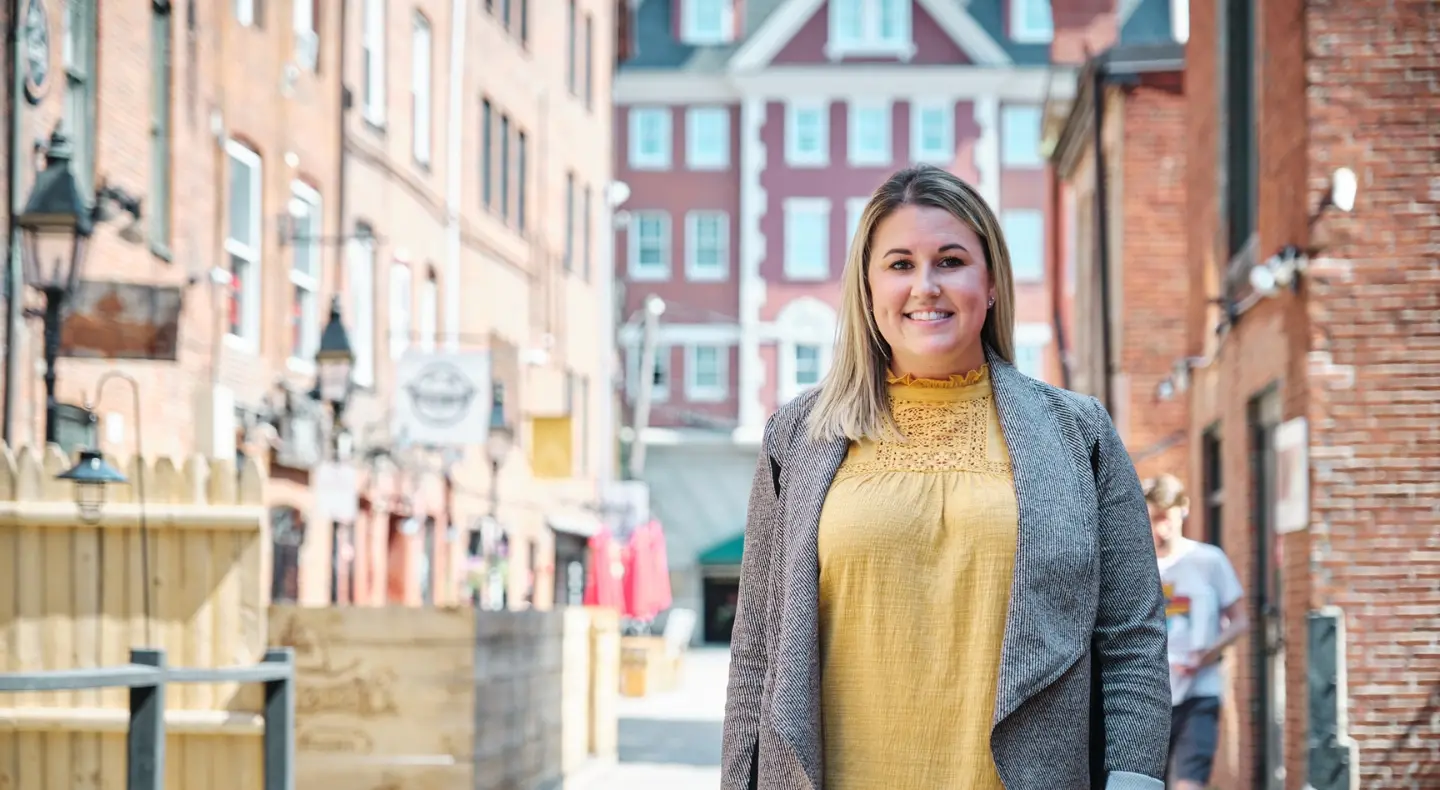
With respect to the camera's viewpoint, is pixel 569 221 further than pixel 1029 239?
No

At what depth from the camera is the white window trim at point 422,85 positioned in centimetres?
2628

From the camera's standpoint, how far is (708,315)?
54312 millimetres

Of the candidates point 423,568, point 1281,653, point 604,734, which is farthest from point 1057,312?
point 1281,653

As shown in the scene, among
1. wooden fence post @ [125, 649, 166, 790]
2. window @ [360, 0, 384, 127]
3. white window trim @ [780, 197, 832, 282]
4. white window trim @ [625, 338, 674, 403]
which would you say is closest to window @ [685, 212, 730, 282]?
white window trim @ [780, 197, 832, 282]

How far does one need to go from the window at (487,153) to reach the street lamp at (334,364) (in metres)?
11.1

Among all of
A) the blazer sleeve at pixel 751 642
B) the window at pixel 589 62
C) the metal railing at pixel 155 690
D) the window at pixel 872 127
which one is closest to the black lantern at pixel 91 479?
the metal railing at pixel 155 690

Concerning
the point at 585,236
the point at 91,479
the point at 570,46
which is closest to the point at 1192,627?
the point at 91,479

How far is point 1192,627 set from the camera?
9.20 m

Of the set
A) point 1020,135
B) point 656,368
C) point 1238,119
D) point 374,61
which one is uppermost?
point 1020,135

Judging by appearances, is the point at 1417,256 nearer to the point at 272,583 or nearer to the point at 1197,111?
the point at 1197,111

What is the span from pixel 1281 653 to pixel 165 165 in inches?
375

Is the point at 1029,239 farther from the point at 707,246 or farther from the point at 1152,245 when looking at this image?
the point at 1152,245

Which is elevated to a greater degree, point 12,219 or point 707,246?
point 707,246

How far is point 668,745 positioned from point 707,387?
118 ft
